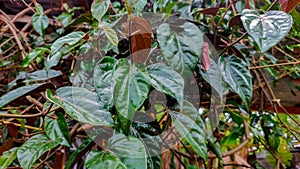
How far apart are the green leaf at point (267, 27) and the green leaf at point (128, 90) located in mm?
177

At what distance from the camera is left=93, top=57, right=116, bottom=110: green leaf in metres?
0.48

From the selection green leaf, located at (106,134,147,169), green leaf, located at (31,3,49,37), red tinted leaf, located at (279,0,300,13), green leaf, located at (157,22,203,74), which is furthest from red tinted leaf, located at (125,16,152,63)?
green leaf, located at (31,3,49,37)

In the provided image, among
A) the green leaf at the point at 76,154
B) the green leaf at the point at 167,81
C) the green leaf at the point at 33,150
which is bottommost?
the green leaf at the point at 76,154

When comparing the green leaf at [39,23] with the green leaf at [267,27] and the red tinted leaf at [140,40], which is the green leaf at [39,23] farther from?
the green leaf at [267,27]

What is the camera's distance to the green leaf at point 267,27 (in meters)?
0.48

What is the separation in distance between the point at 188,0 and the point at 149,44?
42 cm

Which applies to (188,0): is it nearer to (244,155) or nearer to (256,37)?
(256,37)

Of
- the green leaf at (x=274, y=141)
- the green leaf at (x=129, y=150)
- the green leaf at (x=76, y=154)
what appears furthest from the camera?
the green leaf at (x=274, y=141)

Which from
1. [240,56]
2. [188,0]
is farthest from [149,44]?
[188,0]

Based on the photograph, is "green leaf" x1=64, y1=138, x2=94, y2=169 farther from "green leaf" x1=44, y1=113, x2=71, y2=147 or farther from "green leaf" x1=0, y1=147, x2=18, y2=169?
"green leaf" x1=0, y1=147, x2=18, y2=169

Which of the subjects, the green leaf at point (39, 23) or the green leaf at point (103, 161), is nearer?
the green leaf at point (103, 161)

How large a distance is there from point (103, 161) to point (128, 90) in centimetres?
10

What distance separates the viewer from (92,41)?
70 centimetres

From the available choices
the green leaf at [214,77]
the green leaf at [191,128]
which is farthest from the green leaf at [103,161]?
the green leaf at [214,77]
